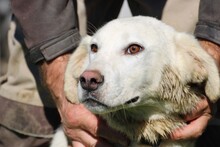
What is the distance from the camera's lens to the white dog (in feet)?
13.2

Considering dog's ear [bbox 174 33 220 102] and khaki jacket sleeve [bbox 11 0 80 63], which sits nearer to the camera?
dog's ear [bbox 174 33 220 102]

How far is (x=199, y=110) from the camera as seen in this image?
4.24 m

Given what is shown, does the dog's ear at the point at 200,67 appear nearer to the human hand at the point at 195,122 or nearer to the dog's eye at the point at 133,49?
the human hand at the point at 195,122

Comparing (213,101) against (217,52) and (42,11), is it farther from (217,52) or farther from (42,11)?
(42,11)

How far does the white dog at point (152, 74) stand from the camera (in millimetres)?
4031

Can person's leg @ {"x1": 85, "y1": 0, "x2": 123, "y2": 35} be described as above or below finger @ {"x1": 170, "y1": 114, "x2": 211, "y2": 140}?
above

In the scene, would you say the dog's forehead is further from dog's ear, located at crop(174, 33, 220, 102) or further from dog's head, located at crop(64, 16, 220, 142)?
dog's ear, located at crop(174, 33, 220, 102)

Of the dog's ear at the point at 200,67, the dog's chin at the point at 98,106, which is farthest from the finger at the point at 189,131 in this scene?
the dog's chin at the point at 98,106

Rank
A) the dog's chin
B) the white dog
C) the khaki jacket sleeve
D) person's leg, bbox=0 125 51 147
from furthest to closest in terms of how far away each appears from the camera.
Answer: person's leg, bbox=0 125 51 147 < the khaki jacket sleeve < the white dog < the dog's chin

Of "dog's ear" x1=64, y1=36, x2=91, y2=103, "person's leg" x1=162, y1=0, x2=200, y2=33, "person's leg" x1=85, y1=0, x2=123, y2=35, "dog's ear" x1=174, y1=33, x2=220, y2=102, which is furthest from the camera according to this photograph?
"person's leg" x1=85, y1=0, x2=123, y2=35

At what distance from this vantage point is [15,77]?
5324 mm

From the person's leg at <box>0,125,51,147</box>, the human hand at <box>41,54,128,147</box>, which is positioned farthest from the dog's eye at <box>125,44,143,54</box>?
the person's leg at <box>0,125,51,147</box>

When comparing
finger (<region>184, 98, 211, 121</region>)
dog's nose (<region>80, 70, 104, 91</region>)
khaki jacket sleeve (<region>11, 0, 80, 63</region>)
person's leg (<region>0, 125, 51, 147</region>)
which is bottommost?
person's leg (<region>0, 125, 51, 147</region>)

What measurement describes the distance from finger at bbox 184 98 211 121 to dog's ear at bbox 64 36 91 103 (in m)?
0.74
